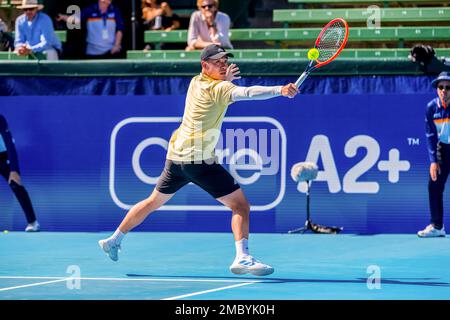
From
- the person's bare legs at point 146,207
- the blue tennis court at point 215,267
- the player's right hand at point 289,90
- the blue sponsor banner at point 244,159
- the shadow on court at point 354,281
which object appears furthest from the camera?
the blue sponsor banner at point 244,159

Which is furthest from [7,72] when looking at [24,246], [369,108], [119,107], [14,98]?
[369,108]

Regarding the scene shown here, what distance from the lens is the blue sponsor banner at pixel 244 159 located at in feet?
46.0

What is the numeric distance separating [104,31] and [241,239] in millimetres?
8309

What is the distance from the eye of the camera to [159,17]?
703 inches

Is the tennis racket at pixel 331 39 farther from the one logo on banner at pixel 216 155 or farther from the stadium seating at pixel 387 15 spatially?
the stadium seating at pixel 387 15

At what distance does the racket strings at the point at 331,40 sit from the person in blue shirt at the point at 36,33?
674 centimetres

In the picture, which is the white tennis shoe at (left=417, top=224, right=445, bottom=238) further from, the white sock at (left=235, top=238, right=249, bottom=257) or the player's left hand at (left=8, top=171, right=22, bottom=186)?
the player's left hand at (left=8, top=171, right=22, bottom=186)

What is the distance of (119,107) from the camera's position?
14.8 meters

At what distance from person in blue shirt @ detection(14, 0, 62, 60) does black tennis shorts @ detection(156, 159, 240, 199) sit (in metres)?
6.66

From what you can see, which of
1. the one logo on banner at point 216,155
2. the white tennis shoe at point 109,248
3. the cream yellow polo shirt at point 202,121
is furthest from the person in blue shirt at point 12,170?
the cream yellow polo shirt at point 202,121

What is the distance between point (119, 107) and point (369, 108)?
134 inches

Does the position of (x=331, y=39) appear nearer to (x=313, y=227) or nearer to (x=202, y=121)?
(x=202, y=121)

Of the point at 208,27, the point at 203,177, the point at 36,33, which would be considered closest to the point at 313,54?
the point at 203,177
